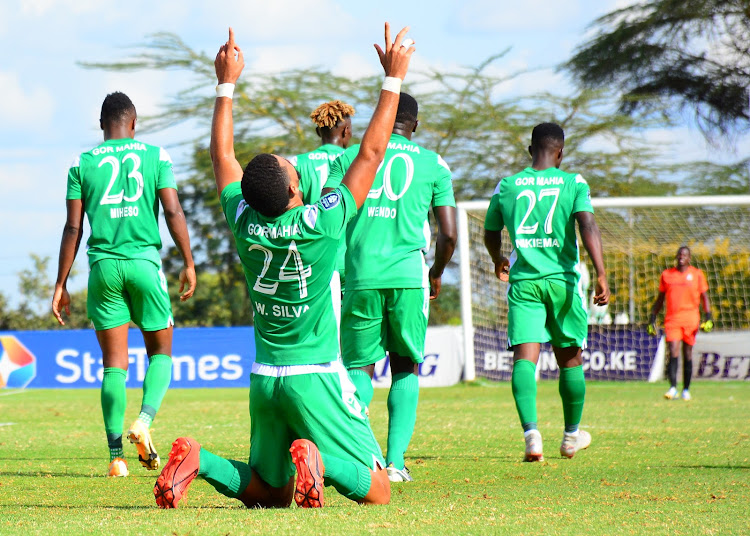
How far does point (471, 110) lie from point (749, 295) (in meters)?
12.9

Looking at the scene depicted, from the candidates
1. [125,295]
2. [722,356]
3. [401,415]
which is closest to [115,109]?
[125,295]

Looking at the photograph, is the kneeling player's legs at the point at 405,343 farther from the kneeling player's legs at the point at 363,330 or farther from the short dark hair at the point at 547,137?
the short dark hair at the point at 547,137

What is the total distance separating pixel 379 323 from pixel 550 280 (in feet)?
5.40

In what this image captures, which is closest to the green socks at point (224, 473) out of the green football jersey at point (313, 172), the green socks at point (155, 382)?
the green socks at point (155, 382)

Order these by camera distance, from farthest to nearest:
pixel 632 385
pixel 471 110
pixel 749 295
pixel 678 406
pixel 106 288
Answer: pixel 471 110 → pixel 749 295 → pixel 632 385 → pixel 678 406 → pixel 106 288

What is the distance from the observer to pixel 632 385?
59.3 feet

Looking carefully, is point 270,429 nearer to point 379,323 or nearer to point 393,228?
point 379,323

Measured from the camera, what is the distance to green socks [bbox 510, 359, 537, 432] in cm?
712

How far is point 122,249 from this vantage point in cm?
648

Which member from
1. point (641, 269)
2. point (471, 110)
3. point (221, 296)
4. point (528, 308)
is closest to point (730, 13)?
point (471, 110)

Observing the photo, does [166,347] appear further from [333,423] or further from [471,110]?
[471,110]

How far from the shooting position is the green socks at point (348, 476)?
165 inches

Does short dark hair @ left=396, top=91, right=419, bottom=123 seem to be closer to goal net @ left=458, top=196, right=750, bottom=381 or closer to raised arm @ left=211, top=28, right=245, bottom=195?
raised arm @ left=211, top=28, right=245, bottom=195

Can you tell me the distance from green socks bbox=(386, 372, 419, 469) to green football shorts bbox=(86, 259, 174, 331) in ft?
5.28
